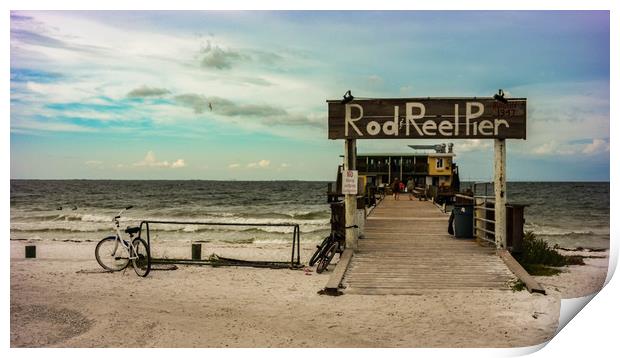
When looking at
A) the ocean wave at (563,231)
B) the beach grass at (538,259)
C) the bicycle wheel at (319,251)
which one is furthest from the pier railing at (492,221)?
the ocean wave at (563,231)

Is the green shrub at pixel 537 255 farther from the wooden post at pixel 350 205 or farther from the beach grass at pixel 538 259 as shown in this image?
the wooden post at pixel 350 205

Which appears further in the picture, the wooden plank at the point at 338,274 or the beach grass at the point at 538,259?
the beach grass at the point at 538,259

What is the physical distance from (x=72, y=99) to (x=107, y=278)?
9.93 metres

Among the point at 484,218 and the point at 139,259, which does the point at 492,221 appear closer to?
the point at 484,218

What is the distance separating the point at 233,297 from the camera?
1127 cm

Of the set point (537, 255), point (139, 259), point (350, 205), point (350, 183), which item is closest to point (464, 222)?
point (537, 255)

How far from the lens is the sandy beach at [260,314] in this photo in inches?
344

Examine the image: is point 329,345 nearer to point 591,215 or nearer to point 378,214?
point 378,214

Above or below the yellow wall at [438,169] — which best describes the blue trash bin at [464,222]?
below

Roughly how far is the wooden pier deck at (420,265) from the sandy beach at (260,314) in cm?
49

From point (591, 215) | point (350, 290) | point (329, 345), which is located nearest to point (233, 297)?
point (350, 290)

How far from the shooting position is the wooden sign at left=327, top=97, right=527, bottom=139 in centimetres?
1316

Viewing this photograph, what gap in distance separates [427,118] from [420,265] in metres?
3.37

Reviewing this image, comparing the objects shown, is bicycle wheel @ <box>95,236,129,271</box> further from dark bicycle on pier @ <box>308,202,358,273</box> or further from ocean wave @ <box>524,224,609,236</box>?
ocean wave @ <box>524,224,609,236</box>
